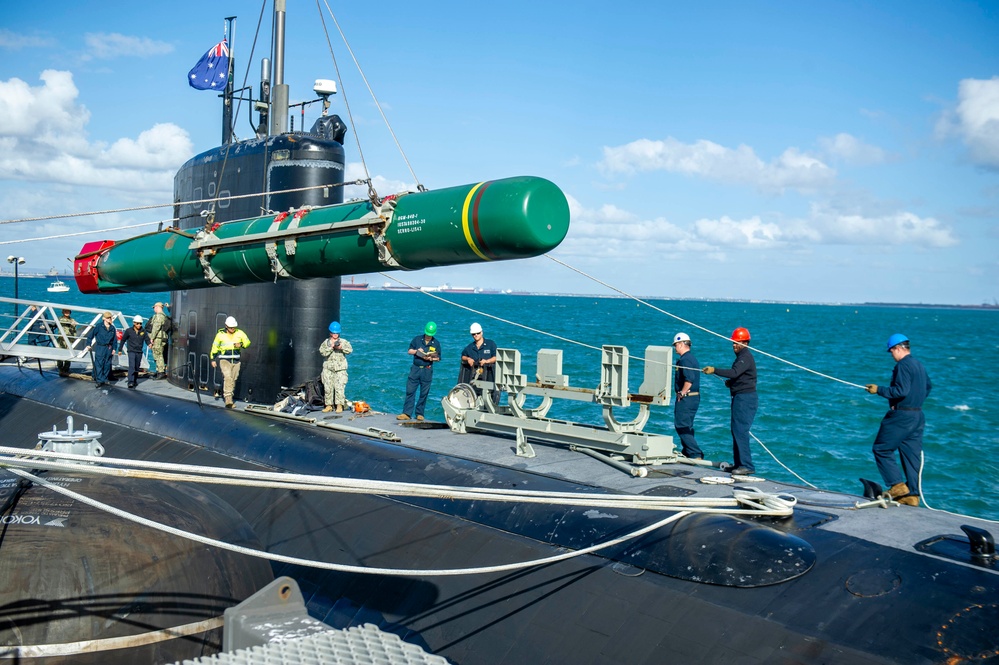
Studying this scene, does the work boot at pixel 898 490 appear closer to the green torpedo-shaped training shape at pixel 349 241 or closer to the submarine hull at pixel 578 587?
the submarine hull at pixel 578 587

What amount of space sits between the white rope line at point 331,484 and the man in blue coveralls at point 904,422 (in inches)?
93.3

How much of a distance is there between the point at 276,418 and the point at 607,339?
167 feet

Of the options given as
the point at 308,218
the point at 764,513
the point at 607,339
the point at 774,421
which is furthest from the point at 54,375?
the point at 607,339

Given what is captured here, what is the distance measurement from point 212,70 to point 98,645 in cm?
1318

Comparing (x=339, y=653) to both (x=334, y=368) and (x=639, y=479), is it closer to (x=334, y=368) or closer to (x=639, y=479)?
(x=639, y=479)

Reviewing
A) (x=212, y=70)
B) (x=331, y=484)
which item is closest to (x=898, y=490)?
(x=331, y=484)

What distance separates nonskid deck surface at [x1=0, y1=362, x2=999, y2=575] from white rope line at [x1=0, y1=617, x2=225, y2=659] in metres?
3.93

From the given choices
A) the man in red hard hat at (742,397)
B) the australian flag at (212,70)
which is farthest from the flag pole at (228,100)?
the man in red hard hat at (742,397)

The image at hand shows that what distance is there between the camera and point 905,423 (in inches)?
346

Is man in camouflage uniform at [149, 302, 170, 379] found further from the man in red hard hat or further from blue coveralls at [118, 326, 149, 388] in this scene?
the man in red hard hat

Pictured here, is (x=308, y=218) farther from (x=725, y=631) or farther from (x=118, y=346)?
(x=118, y=346)

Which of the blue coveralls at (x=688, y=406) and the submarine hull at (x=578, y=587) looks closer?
the submarine hull at (x=578, y=587)

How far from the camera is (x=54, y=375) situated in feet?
56.6

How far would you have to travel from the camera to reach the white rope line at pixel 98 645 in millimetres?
5197
